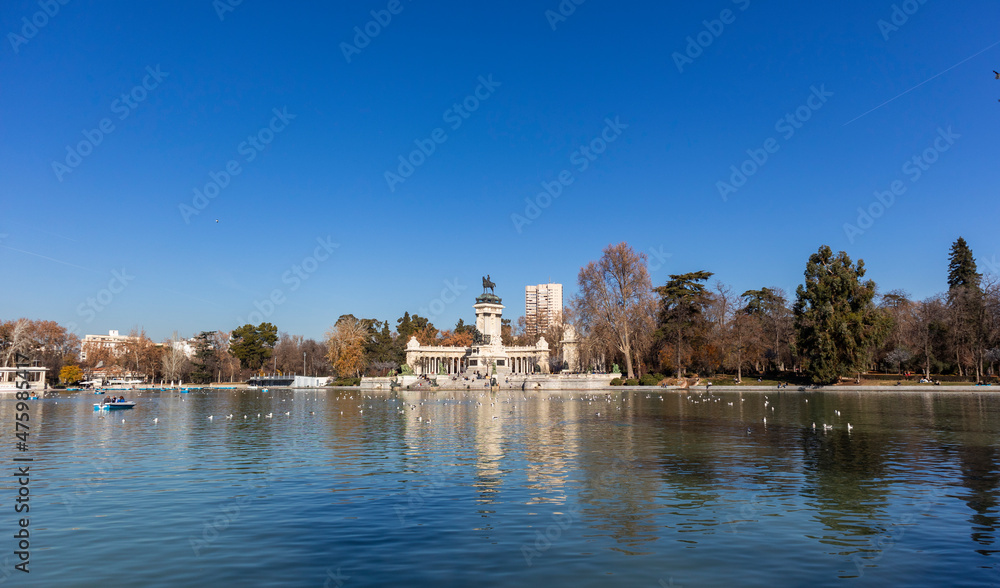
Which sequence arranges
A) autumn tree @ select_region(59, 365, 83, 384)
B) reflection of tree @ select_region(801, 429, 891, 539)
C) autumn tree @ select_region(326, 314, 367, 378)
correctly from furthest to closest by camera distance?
1. autumn tree @ select_region(326, 314, 367, 378)
2. autumn tree @ select_region(59, 365, 83, 384)
3. reflection of tree @ select_region(801, 429, 891, 539)

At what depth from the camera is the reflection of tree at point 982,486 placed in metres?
10.0

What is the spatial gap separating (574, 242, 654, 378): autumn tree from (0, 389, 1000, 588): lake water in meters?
47.3

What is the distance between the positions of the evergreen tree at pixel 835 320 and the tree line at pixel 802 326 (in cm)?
10

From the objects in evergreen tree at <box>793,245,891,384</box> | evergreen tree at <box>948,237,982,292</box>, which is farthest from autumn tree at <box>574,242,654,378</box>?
evergreen tree at <box>948,237,982,292</box>

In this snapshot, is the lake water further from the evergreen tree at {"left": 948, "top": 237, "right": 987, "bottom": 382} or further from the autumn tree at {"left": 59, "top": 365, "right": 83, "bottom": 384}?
the autumn tree at {"left": 59, "top": 365, "right": 83, "bottom": 384}

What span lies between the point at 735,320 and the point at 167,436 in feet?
213

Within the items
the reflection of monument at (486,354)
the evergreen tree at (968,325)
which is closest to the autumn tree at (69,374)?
the reflection of monument at (486,354)

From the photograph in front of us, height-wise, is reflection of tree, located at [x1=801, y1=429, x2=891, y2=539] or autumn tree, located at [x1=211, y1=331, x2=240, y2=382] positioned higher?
autumn tree, located at [x1=211, y1=331, x2=240, y2=382]

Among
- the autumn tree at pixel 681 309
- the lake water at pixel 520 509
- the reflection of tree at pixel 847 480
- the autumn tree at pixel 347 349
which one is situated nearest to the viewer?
the lake water at pixel 520 509

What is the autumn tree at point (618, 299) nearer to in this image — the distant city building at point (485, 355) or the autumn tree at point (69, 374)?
the distant city building at point (485, 355)

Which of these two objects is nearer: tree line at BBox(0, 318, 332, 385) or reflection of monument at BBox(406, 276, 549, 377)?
reflection of monument at BBox(406, 276, 549, 377)

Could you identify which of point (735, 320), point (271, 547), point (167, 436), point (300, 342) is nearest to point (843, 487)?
point (271, 547)

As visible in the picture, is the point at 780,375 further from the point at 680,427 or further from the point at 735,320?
the point at 680,427

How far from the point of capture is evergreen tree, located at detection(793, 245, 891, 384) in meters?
56.2
